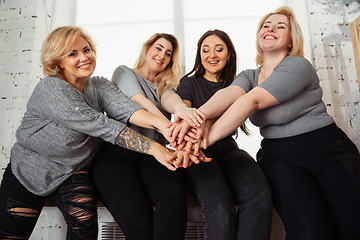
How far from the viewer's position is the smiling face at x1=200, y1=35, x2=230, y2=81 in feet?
5.81

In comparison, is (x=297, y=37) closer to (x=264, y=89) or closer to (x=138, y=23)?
(x=264, y=89)

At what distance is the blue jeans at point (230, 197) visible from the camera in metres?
1.20

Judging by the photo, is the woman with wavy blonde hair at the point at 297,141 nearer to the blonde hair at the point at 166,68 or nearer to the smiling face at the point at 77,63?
the blonde hair at the point at 166,68

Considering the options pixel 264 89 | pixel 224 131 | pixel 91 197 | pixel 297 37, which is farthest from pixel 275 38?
pixel 91 197

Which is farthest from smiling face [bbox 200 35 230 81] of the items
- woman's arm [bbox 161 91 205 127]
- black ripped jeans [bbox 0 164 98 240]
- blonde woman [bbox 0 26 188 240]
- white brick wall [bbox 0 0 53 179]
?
white brick wall [bbox 0 0 53 179]

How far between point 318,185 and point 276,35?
0.83 metres

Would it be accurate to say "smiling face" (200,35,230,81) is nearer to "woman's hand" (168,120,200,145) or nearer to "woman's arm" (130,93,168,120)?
"woman's arm" (130,93,168,120)

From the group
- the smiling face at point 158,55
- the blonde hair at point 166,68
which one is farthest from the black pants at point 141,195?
the smiling face at point 158,55

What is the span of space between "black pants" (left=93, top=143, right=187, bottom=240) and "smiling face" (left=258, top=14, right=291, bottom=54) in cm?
87

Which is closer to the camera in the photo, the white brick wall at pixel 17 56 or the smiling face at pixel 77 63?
the smiling face at pixel 77 63

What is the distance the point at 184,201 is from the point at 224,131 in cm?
39

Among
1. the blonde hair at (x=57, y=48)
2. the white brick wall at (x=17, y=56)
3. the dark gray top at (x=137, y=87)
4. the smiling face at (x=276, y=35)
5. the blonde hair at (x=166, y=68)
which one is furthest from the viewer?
the white brick wall at (x=17, y=56)

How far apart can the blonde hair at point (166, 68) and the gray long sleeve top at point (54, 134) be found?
572mm

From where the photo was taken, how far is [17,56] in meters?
2.12
